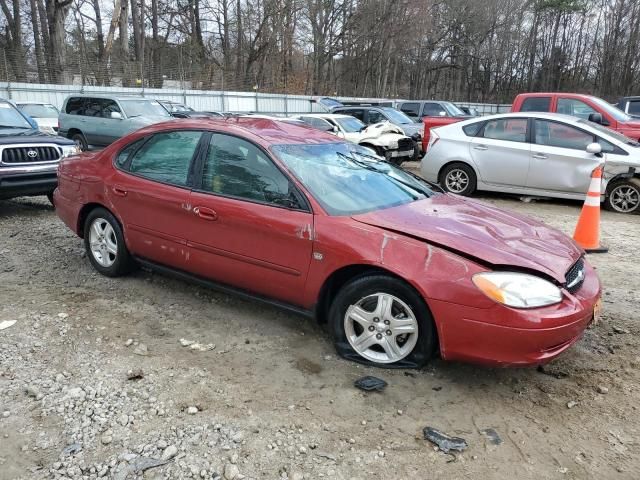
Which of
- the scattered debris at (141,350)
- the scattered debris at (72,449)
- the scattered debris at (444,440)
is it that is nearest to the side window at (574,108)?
the scattered debris at (444,440)

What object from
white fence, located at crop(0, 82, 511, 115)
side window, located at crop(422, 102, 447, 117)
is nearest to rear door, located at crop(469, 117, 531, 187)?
side window, located at crop(422, 102, 447, 117)

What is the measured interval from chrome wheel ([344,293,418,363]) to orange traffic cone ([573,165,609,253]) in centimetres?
372

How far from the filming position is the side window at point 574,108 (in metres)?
11.3

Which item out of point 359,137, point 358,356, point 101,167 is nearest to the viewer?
point 358,356

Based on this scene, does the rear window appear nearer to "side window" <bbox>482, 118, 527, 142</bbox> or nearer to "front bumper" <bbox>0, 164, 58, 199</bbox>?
"side window" <bbox>482, 118, 527, 142</bbox>

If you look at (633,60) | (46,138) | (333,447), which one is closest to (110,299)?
(333,447)

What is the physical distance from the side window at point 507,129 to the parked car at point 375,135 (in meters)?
3.36

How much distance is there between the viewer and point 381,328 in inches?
131

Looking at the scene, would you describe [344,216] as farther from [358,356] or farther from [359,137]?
[359,137]

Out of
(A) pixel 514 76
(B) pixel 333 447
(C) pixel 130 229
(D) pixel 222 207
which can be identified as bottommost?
(B) pixel 333 447

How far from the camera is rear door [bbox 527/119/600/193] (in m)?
8.28

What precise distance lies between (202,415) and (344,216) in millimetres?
1494

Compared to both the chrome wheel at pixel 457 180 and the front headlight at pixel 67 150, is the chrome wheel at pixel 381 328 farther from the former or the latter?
the chrome wheel at pixel 457 180

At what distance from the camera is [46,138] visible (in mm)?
7617
